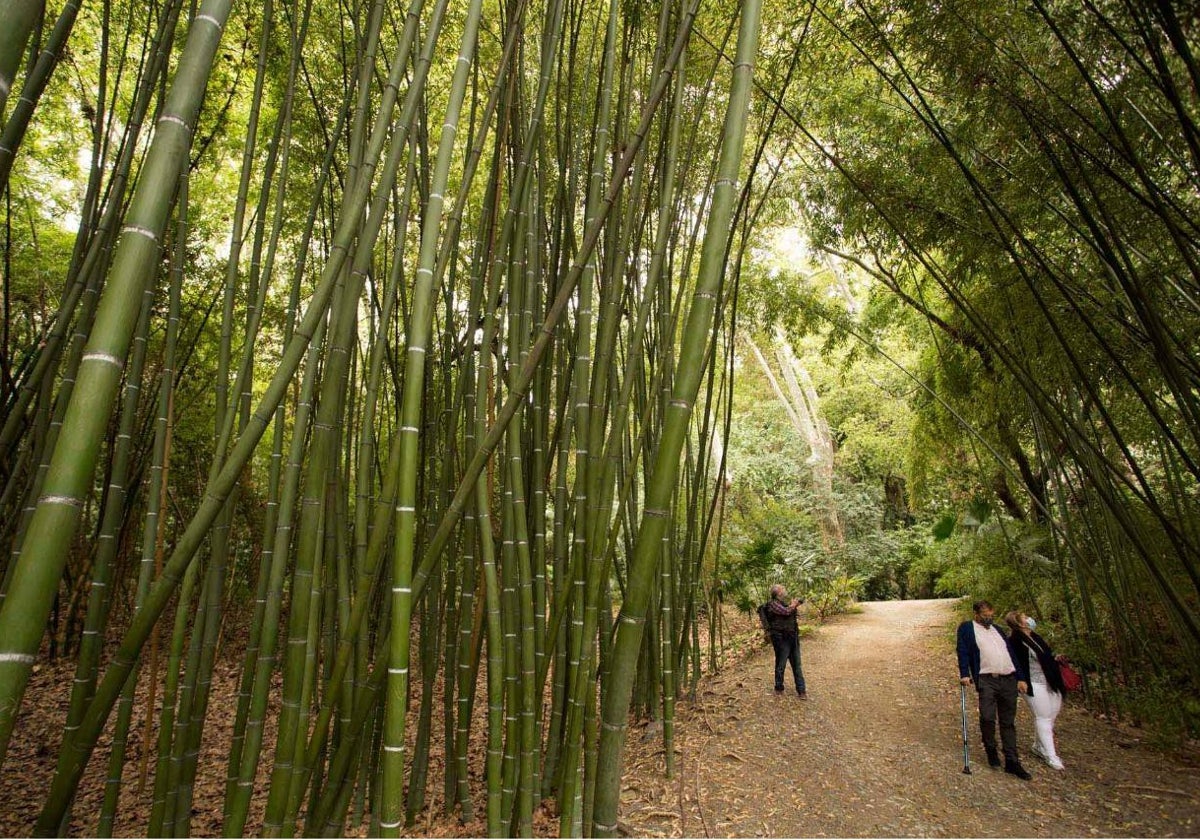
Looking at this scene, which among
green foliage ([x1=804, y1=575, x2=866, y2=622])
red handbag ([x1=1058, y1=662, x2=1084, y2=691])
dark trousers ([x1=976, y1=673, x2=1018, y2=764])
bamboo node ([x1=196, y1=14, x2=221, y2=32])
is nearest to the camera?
bamboo node ([x1=196, y1=14, x2=221, y2=32])

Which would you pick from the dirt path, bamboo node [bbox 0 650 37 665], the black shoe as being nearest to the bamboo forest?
bamboo node [bbox 0 650 37 665]

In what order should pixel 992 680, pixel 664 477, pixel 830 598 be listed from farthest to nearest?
pixel 830 598 < pixel 992 680 < pixel 664 477

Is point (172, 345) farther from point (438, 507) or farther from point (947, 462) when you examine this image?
point (947, 462)

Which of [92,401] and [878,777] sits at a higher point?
[92,401]

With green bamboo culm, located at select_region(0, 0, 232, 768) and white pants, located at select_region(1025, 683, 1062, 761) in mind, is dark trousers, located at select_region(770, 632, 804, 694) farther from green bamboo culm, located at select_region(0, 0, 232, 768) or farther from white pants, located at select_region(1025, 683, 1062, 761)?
green bamboo culm, located at select_region(0, 0, 232, 768)

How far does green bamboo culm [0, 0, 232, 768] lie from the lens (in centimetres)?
67

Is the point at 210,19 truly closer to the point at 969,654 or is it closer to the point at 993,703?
the point at 969,654

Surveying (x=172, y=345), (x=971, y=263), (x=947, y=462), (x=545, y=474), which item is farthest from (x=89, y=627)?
(x=947, y=462)

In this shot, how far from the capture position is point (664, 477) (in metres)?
1.02

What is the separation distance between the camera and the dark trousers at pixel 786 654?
171 inches

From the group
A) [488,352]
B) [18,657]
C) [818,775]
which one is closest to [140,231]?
[18,657]

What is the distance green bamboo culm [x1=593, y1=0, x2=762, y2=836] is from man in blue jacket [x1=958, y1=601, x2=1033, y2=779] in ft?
10.2

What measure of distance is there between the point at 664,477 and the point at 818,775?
290 centimetres

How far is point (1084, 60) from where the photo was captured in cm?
249
